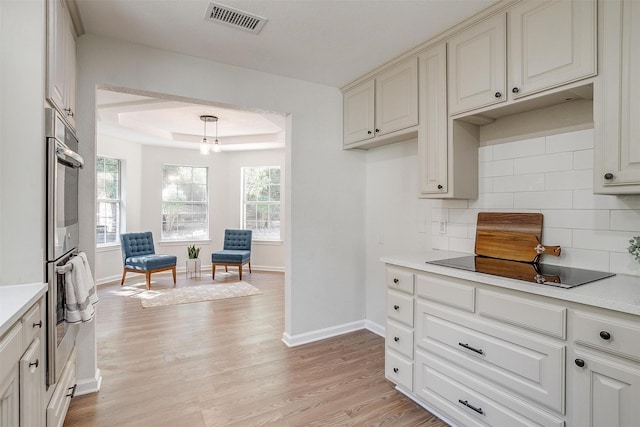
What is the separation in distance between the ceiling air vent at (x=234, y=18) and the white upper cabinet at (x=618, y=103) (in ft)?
6.23

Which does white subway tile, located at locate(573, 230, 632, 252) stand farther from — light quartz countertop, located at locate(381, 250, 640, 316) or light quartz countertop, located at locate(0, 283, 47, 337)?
light quartz countertop, located at locate(0, 283, 47, 337)

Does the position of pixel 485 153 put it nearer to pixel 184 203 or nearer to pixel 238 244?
pixel 238 244

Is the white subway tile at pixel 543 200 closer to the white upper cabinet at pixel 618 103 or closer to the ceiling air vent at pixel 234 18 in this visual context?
the white upper cabinet at pixel 618 103

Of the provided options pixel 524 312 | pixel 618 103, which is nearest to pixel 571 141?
pixel 618 103

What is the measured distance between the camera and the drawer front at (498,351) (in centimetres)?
149

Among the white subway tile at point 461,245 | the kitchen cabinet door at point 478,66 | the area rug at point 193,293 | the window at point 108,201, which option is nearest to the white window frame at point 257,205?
the area rug at point 193,293

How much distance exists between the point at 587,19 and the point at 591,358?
160cm

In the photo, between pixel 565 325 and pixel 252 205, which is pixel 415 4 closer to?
pixel 565 325

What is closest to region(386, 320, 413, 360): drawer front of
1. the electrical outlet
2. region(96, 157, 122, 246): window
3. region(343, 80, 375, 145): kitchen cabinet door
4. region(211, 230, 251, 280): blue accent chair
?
the electrical outlet

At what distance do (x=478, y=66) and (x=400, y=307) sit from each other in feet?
5.47

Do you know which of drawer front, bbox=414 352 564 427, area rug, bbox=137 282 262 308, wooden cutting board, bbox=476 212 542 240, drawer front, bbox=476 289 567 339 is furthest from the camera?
area rug, bbox=137 282 262 308

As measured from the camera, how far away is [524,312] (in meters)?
1.57

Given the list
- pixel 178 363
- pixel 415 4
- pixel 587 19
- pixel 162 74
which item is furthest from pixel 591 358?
pixel 162 74

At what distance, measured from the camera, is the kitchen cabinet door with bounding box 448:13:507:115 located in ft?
6.59
